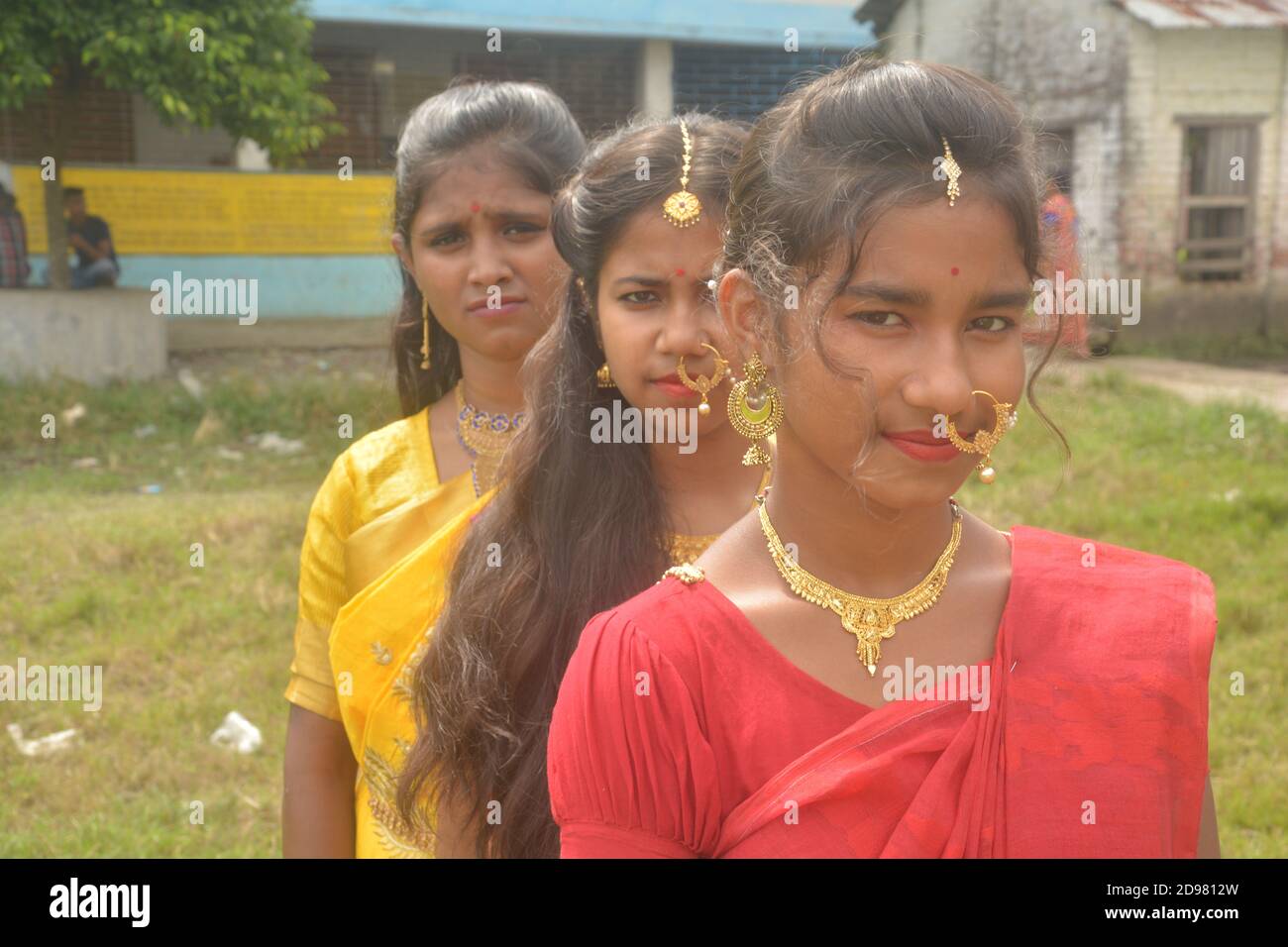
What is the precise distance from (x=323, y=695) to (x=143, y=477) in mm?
5625

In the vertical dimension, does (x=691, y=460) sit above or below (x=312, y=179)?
below

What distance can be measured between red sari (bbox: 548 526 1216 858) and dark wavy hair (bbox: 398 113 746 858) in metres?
0.51

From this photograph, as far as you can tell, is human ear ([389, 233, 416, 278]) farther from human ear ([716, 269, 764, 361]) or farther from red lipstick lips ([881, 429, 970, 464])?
red lipstick lips ([881, 429, 970, 464])

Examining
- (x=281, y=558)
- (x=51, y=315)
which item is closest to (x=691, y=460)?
(x=281, y=558)

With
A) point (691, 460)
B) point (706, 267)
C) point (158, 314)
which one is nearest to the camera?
point (706, 267)

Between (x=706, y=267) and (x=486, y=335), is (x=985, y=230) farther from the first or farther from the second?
(x=486, y=335)

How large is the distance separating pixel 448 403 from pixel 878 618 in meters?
1.34

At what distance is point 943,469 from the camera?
139 centimetres

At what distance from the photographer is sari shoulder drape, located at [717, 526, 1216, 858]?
1376mm

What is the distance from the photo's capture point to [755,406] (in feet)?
4.94

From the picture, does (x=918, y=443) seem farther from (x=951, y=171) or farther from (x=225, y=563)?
(x=225, y=563)

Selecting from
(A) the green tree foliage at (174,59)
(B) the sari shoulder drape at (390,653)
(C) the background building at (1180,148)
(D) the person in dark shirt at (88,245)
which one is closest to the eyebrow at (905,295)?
(B) the sari shoulder drape at (390,653)

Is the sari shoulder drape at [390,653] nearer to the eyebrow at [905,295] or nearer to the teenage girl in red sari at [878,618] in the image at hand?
the teenage girl in red sari at [878,618]

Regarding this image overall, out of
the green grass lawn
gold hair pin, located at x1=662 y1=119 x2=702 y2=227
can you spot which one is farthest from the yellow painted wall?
gold hair pin, located at x1=662 y1=119 x2=702 y2=227
